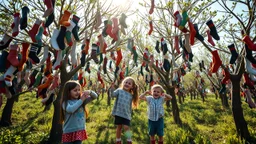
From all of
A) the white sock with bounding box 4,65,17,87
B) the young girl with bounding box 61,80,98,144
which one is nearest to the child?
the young girl with bounding box 61,80,98,144

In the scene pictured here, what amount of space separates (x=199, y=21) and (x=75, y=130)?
22.4 ft

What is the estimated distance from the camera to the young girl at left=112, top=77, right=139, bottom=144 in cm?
369

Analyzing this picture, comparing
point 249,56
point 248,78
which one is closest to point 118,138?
point 249,56

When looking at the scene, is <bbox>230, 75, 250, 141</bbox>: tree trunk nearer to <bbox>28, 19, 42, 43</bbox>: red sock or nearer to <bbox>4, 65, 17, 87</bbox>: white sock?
<bbox>28, 19, 42, 43</bbox>: red sock

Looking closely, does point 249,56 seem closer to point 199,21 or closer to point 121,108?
point 121,108

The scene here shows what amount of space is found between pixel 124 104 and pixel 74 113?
1227mm

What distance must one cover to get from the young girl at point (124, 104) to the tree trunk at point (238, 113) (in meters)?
2.81

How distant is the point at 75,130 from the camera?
105 inches

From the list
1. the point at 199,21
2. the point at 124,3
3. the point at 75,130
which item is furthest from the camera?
the point at 199,21

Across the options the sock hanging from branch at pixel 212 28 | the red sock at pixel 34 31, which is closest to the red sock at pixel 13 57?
the red sock at pixel 34 31

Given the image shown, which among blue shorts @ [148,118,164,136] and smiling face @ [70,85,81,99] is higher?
smiling face @ [70,85,81,99]

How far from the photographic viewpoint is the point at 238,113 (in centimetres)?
483

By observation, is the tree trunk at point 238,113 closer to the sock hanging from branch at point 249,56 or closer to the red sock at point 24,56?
the sock hanging from branch at point 249,56

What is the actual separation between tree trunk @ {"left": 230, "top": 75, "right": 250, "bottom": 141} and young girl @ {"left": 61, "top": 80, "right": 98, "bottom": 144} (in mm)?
3981
